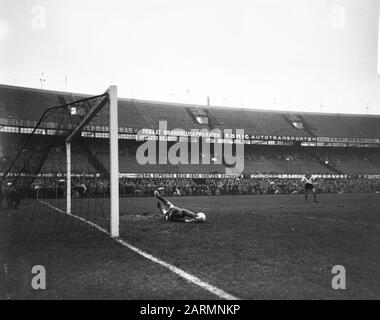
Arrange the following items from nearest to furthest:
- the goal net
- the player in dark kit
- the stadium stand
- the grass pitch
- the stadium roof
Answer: the grass pitch → the goal net → the player in dark kit → the stadium stand → the stadium roof

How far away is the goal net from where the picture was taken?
8905 mm

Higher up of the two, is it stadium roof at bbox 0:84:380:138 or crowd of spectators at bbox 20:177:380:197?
stadium roof at bbox 0:84:380:138

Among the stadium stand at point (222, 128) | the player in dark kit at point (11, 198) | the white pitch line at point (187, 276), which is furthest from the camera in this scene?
the stadium stand at point (222, 128)

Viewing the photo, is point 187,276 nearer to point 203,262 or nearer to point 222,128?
point 203,262

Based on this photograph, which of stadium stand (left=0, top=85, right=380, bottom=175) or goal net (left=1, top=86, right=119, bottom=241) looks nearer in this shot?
goal net (left=1, top=86, right=119, bottom=241)

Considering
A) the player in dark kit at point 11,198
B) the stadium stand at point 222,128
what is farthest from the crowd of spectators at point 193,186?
the player in dark kit at point 11,198

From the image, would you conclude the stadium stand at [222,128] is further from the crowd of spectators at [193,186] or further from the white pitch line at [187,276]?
the white pitch line at [187,276]

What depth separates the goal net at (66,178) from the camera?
8905mm

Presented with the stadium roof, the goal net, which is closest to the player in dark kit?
the goal net

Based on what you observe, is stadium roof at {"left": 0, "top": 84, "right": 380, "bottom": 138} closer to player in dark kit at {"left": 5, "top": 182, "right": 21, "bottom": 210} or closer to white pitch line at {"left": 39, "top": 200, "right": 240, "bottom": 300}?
player in dark kit at {"left": 5, "top": 182, "right": 21, "bottom": 210}

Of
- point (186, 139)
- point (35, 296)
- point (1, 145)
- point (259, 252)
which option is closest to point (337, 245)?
point (259, 252)

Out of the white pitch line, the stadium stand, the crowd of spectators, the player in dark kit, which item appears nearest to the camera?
the white pitch line

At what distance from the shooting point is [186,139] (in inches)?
1652
